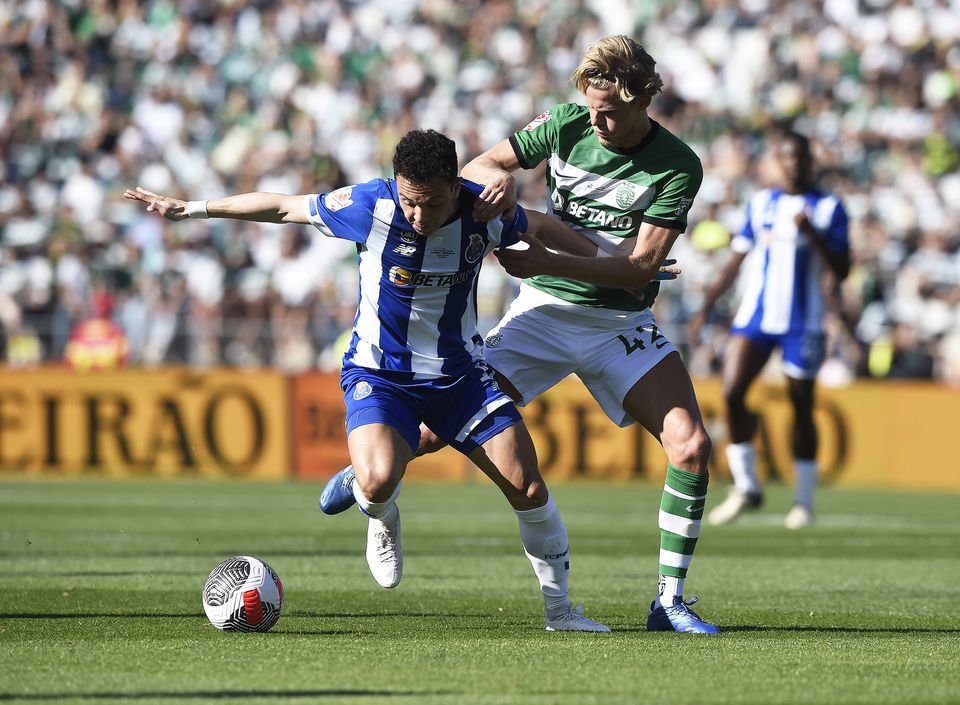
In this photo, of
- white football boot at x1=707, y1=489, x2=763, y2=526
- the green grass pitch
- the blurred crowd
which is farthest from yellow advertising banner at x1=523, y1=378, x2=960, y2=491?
white football boot at x1=707, y1=489, x2=763, y2=526

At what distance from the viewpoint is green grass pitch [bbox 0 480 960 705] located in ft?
17.3

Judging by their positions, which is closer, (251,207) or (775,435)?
(251,207)

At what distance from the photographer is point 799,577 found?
31.0ft

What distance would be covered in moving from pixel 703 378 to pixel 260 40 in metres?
11.1

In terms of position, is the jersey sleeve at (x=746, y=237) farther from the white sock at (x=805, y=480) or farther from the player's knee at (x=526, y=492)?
the player's knee at (x=526, y=492)

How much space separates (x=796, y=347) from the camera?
508 inches

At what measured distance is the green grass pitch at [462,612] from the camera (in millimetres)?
5281

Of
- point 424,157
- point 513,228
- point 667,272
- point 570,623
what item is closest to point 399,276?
point 513,228

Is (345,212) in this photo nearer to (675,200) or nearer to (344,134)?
(675,200)

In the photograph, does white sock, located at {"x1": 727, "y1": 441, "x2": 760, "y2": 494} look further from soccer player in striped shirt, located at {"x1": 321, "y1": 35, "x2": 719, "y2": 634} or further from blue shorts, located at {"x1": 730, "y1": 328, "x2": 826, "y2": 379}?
soccer player in striped shirt, located at {"x1": 321, "y1": 35, "x2": 719, "y2": 634}

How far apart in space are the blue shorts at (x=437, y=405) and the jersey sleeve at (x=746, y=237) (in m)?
6.26

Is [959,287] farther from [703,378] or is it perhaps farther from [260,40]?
[260,40]

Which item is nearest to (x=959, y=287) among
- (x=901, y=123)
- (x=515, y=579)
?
(x=901, y=123)

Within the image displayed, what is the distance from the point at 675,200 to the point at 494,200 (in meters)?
1.01
